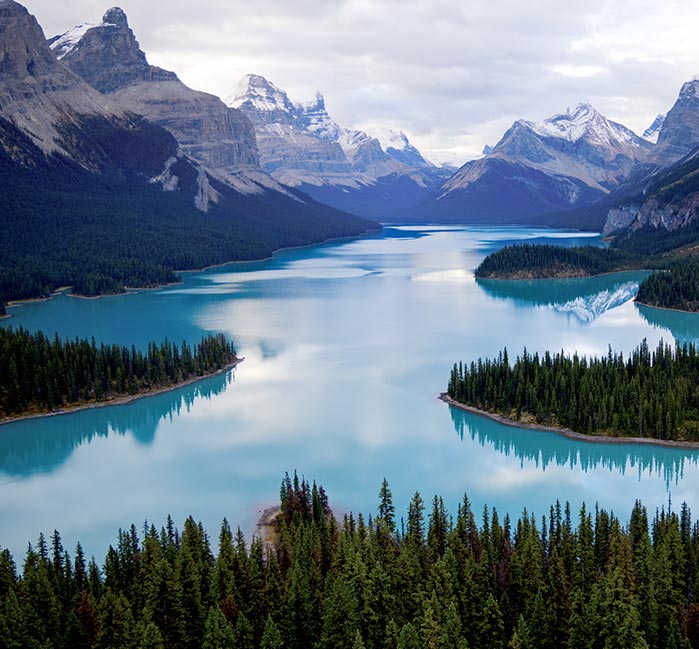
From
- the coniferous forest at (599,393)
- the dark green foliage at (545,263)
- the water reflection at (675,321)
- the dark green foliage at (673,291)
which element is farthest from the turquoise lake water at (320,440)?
the dark green foliage at (545,263)

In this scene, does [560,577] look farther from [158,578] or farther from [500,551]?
[158,578]

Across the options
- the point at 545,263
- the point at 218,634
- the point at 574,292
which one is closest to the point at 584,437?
the point at 218,634

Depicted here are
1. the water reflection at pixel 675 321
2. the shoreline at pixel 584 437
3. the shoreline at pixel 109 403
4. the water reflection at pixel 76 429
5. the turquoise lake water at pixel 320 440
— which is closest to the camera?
the turquoise lake water at pixel 320 440

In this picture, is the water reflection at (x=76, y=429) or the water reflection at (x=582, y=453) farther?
the water reflection at (x=76, y=429)

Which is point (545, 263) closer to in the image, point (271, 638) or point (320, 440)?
point (320, 440)

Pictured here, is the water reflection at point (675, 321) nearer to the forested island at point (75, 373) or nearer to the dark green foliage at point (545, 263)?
the dark green foliage at point (545, 263)

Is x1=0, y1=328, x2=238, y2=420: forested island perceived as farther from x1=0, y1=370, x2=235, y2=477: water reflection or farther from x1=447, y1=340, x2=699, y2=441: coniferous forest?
x1=447, y1=340, x2=699, y2=441: coniferous forest

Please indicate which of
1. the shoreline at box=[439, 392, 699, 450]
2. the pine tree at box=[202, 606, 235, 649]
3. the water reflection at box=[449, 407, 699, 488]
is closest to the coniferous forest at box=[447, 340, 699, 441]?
the shoreline at box=[439, 392, 699, 450]
